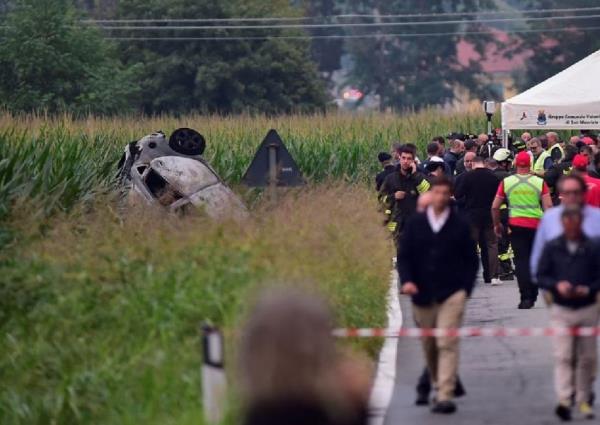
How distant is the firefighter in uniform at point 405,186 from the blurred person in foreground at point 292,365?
600 inches

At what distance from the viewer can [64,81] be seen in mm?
58562

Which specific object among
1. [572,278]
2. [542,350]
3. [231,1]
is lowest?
[542,350]

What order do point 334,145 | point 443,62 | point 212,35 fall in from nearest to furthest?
1. point 334,145
2. point 212,35
3. point 443,62

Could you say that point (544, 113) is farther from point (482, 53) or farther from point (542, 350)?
point (482, 53)

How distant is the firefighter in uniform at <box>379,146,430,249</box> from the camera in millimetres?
20531

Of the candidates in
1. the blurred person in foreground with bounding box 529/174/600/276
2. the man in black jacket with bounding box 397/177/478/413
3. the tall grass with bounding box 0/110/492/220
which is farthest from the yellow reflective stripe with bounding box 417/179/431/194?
the blurred person in foreground with bounding box 529/174/600/276

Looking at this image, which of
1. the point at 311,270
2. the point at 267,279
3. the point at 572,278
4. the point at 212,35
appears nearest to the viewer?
the point at 572,278

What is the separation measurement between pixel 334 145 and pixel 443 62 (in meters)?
67.5

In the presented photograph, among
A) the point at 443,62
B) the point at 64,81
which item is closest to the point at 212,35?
the point at 64,81

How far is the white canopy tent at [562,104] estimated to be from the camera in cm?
2947

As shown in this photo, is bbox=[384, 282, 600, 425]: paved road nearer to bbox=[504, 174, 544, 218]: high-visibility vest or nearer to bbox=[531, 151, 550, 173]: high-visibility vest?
bbox=[504, 174, 544, 218]: high-visibility vest

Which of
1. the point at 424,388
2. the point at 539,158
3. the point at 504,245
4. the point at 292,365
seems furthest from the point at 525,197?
the point at 292,365

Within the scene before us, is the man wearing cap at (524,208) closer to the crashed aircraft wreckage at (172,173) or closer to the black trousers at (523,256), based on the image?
the black trousers at (523,256)

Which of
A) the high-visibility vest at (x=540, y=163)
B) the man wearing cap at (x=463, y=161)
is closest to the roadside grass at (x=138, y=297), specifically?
the man wearing cap at (x=463, y=161)
